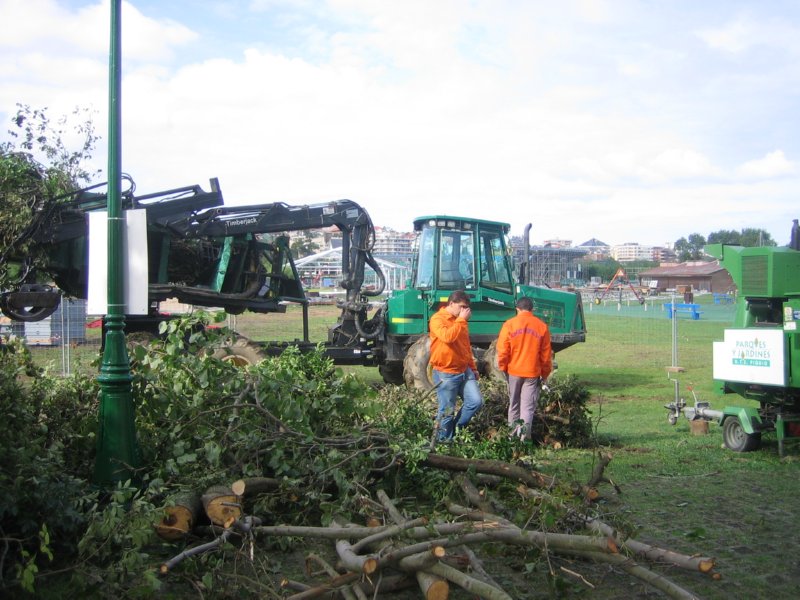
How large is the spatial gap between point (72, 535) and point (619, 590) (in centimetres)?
366

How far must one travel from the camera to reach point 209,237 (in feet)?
41.9

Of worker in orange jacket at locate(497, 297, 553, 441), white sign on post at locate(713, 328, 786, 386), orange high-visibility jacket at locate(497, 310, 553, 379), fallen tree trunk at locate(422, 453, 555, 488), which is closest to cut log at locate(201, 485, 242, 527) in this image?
fallen tree trunk at locate(422, 453, 555, 488)

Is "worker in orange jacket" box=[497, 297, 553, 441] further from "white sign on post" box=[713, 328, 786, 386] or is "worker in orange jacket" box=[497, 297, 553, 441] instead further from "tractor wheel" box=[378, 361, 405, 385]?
"tractor wheel" box=[378, 361, 405, 385]

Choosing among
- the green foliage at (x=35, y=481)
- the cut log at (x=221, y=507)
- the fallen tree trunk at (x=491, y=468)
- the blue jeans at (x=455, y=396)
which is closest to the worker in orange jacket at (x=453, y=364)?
the blue jeans at (x=455, y=396)

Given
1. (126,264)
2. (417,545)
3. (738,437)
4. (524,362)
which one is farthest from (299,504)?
(738,437)

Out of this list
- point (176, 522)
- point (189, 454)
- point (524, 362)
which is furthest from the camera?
point (524, 362)

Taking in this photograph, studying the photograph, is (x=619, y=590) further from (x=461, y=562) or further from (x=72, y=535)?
(x=72, y=535)

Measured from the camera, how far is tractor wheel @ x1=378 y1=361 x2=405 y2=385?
13860 millimetres

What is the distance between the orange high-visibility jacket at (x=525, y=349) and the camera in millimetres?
8961

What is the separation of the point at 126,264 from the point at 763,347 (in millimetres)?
6849

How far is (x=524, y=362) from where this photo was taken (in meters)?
8.95

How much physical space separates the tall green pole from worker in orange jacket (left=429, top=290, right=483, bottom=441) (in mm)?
3629

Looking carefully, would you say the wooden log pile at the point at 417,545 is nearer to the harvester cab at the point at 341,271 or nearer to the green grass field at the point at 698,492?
the green grass field at the point at 698,492

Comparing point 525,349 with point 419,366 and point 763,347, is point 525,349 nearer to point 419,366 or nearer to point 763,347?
point 763,347
